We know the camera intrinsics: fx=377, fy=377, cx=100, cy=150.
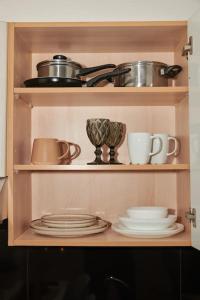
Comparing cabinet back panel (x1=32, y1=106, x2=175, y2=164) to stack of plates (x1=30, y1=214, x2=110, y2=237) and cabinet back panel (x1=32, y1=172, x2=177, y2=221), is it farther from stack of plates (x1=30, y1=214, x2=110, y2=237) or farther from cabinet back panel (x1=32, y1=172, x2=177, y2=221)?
stack of plates (x1=30, y1=214, x2=110, y2=237)

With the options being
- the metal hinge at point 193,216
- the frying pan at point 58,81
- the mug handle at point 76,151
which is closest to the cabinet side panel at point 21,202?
the mug handle at point 76,151

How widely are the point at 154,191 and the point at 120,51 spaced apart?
0.51m

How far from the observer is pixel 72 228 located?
3.70ft

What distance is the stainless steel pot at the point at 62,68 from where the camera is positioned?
118 centimetres

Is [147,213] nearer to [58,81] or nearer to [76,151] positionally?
[76,151]

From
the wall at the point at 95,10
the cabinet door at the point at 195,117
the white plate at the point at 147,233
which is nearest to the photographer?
the cabinet door at the point at 195,117

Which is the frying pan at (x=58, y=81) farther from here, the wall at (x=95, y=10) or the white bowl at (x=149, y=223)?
the white bowl at (x=149, y=223)

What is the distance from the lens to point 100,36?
1.20 m

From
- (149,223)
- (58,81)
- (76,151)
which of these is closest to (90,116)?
(76,151)

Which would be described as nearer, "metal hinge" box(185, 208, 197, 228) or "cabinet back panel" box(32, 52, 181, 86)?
"metal hinge" box(185, 208, 197, 228)

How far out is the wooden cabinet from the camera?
3.71 ft
